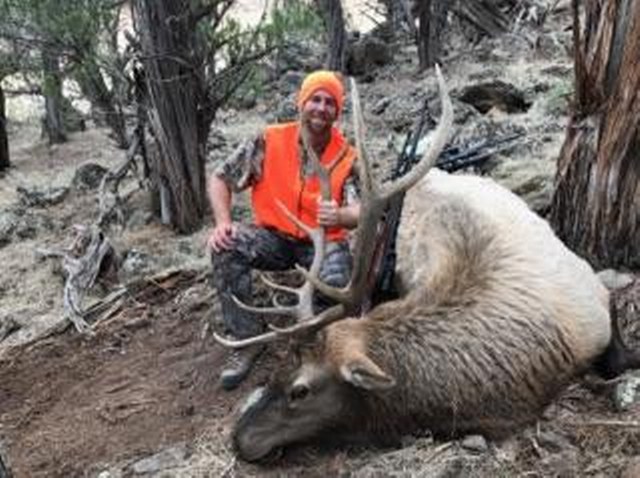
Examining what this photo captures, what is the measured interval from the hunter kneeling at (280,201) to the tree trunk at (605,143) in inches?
48.9

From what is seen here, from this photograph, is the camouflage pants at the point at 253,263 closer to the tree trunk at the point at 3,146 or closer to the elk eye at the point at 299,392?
the elk eye at the point at 299,392

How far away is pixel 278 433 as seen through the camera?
182 inches

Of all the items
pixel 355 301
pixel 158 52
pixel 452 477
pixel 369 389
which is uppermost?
pixel 158 52

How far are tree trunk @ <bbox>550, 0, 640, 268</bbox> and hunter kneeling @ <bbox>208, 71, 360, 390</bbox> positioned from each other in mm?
1243

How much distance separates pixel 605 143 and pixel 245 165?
6.24 ft

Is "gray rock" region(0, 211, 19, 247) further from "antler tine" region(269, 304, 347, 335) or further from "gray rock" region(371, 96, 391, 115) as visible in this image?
"antler tine" region(269, 304, 347, 335)

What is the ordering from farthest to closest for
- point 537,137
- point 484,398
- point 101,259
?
1. point 537,137
2. point 101,259
3. point 484,398

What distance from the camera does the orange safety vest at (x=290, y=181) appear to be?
18.8 ft

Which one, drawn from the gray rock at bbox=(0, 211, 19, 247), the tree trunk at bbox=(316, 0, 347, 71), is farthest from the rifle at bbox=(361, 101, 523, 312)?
the tree trunk at bbox=(316, 0, 347, 71)

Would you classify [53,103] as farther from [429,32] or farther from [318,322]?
[318,322]

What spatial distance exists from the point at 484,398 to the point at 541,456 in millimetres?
341

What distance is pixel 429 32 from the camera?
13.5 meters

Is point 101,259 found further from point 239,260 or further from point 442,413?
point 442,413

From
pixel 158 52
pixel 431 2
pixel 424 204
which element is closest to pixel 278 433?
pixel 424 204
